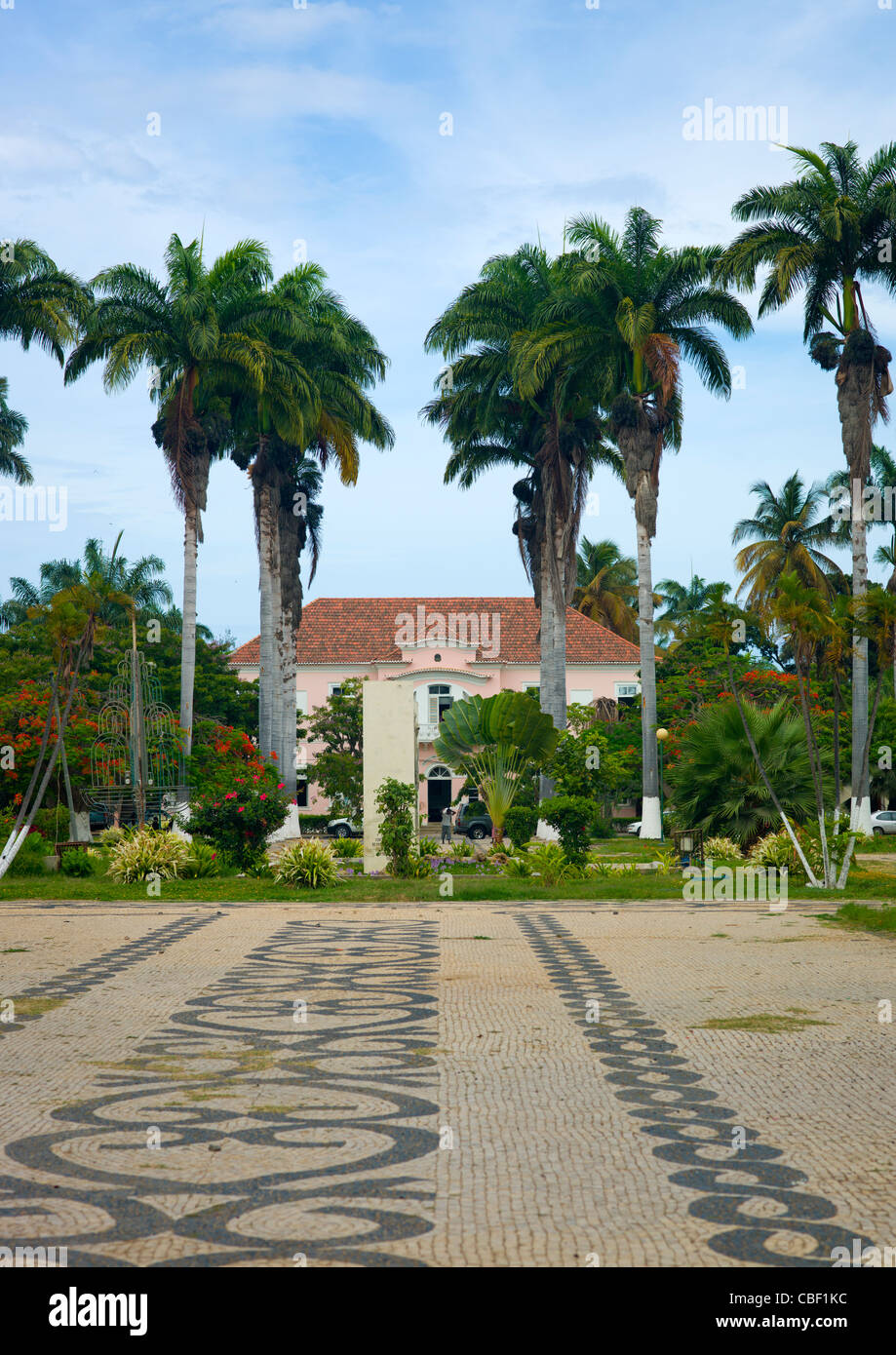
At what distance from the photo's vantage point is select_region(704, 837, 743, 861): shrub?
19.6m

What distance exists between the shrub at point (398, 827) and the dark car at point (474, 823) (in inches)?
733

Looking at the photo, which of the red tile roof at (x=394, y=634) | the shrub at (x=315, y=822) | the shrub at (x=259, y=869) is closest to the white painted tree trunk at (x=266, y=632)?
the shrub at (x=315, y=822)

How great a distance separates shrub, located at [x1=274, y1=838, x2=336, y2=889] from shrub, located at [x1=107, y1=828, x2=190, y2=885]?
1772 millimetres

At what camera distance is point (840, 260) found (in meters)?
27.2

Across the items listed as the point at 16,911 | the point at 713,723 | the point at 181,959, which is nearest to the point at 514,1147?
the point at 181,959

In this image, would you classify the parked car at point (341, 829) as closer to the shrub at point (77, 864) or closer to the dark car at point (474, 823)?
the dark car at point (474, 823)

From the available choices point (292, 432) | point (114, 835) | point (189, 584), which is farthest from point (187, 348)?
point (114, 835)

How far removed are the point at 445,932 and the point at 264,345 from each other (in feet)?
67.5

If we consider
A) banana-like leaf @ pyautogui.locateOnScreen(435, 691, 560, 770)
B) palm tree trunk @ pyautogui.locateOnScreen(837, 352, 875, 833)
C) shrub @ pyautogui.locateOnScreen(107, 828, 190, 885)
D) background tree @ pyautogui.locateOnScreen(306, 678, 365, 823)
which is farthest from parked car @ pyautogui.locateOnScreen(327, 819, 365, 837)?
shrub @ pyautogui.locateOnScreen(107, 828, 190, 885)

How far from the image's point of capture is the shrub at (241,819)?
19.1m

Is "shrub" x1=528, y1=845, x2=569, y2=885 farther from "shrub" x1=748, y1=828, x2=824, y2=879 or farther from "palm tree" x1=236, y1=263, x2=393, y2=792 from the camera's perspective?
"palm tree" x1=236, y1=263, x2=393, y2=792

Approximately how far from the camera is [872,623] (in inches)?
644
